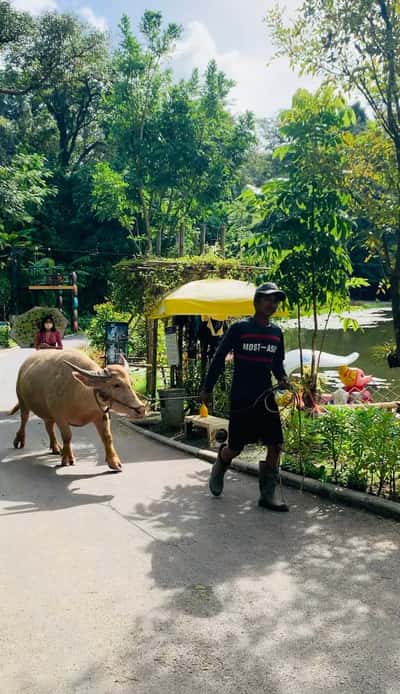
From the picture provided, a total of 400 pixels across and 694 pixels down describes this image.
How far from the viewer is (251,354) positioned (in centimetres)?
621

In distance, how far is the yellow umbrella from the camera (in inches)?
396

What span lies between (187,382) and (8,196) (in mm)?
13799

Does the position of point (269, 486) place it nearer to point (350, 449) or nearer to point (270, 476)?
point (270, 476)

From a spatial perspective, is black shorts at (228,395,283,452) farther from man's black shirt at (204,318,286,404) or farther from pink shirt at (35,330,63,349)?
pink shirt at (35,330,63,349)

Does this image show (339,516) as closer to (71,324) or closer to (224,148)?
(224,148)

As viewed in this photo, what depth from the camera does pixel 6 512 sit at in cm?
631

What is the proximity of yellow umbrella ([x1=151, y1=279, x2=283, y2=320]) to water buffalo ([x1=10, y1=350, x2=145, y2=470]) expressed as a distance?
2117 mm

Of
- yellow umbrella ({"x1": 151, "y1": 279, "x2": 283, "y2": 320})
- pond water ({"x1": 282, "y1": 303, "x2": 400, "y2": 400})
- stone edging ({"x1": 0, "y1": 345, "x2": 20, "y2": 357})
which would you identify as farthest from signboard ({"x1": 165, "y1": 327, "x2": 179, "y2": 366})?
stone edging ({"x1": 0, "y1": 345, "x2": 20, "y2": 357})

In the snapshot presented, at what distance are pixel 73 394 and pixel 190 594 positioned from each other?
402 cm

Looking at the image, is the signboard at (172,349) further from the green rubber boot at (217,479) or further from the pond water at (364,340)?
the pond water at (364,340)

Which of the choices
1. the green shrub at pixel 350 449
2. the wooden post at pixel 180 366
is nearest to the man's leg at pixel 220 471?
the green shrub at pixel 350 449

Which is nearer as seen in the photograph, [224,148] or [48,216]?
[224,148]

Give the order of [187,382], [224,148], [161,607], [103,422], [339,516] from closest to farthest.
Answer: [161,607] < [339,516] < [103,422] < [187,382] < [224,148]

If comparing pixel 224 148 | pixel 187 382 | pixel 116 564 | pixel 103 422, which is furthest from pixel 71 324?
pixel 116 564
